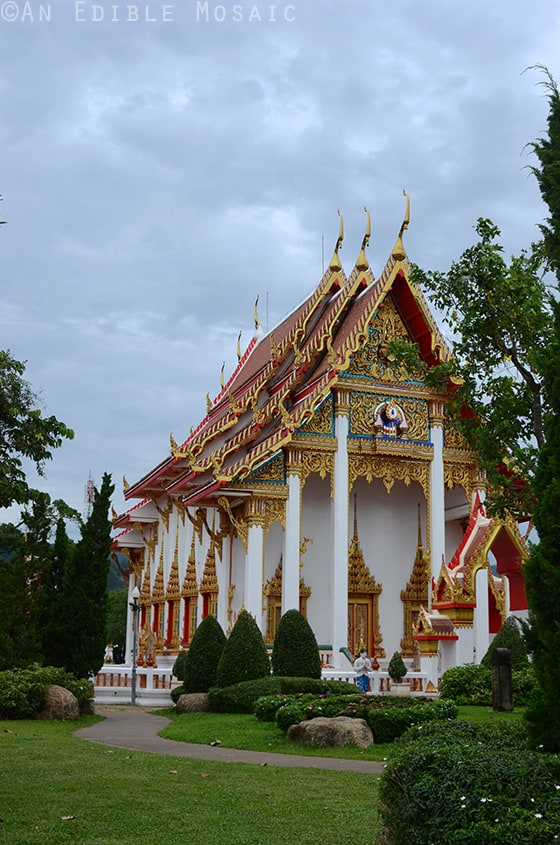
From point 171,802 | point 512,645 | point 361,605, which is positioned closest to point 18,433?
point 171,802

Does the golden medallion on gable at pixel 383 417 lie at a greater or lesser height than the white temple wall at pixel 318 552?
greater

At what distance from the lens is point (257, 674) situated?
57.9 feet

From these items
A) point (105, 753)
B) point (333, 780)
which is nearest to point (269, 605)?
point (105, 753)

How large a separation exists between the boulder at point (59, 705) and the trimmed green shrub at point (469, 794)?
10.7 m

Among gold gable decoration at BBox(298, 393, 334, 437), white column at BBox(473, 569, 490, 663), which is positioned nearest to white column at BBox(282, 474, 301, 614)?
gold gable decoration at BBox(298, 393, 334, 437)

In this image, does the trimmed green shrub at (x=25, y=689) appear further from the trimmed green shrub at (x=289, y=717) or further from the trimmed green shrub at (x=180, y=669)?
the trimmed green shrub at (x=289, y=717)

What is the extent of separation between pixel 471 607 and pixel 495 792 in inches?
552

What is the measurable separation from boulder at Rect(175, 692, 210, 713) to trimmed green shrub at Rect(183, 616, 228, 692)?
1.20 m

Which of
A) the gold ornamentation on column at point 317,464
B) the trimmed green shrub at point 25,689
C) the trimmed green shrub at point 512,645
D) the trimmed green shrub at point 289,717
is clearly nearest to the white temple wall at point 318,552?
the gold ornamentation on column at point 317,464

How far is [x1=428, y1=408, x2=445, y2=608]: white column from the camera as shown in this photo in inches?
918

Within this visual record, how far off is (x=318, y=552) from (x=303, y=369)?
187 inches

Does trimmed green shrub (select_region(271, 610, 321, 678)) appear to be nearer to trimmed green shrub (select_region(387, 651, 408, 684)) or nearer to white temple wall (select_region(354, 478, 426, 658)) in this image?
trimmed green shrub (select_region(387, 651, 408, 684))

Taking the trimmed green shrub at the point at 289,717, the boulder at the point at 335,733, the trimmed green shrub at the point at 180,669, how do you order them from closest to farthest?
1. the boulder at the point at 335,733
2. the trimmed green shrub at the point at 289,717
3. the trimmed green shrub at the point at 180,669

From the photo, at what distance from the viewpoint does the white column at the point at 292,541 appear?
21875mm
